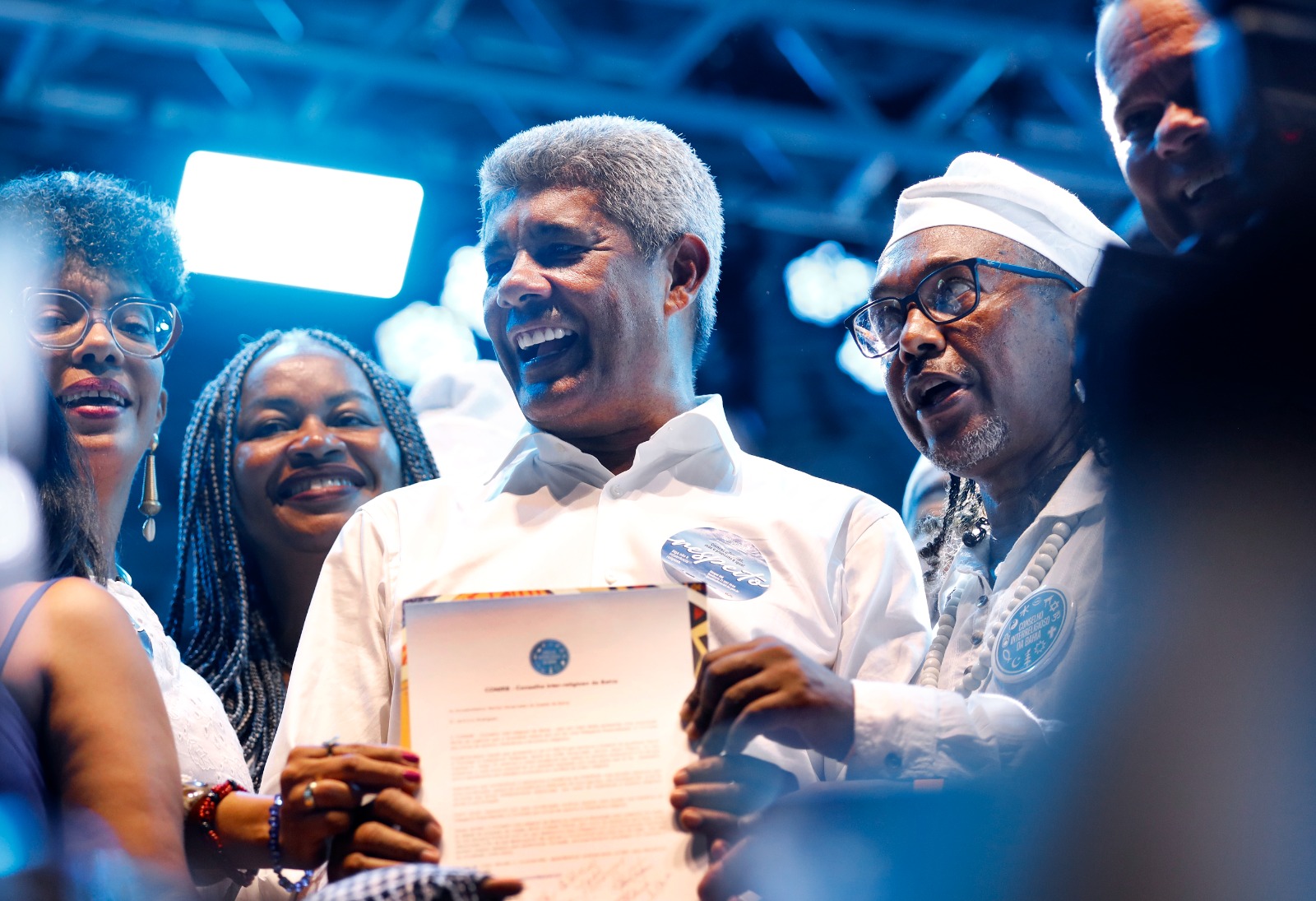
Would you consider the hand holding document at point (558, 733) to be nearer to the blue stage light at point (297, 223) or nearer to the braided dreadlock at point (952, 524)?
the braided dreadlock at point (952, 524)

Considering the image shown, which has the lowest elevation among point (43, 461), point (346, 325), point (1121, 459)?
point (1121, 459)

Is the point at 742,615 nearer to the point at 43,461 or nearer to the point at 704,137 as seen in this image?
the point at 43,461

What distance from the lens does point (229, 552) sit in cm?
409

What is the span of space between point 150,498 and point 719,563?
1.75 m

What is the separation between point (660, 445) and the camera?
10.2 ft

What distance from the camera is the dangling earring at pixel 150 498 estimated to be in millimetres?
3676

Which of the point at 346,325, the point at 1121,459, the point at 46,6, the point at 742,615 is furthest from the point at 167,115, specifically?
the point at 1121,459

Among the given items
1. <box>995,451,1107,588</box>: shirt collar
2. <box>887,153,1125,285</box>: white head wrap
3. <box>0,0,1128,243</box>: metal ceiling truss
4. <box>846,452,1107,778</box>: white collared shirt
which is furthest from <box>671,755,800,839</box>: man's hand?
<box>0,0,1128,243</box>: metal ceiling truss

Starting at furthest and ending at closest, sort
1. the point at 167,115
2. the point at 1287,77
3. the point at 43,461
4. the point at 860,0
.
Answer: the point at 167,115, the point at 860,0, the point at 43,461, the point at 1287,77

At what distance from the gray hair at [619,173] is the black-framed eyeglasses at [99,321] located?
92 cm

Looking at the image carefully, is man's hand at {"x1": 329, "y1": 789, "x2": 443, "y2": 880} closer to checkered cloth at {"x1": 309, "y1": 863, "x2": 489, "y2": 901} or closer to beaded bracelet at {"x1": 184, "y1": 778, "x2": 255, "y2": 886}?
checkered cloth at {"x1": 309, "y1": 863, "x2": 489, "y2": 901}

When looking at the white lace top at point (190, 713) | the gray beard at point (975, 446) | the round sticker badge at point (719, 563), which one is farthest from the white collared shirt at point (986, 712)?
the white lace top at point (190, 713)

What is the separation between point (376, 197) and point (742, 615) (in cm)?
442

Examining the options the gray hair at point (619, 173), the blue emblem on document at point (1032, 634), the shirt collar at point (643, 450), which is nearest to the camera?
the blue emblem on document at point (1032, 634)
